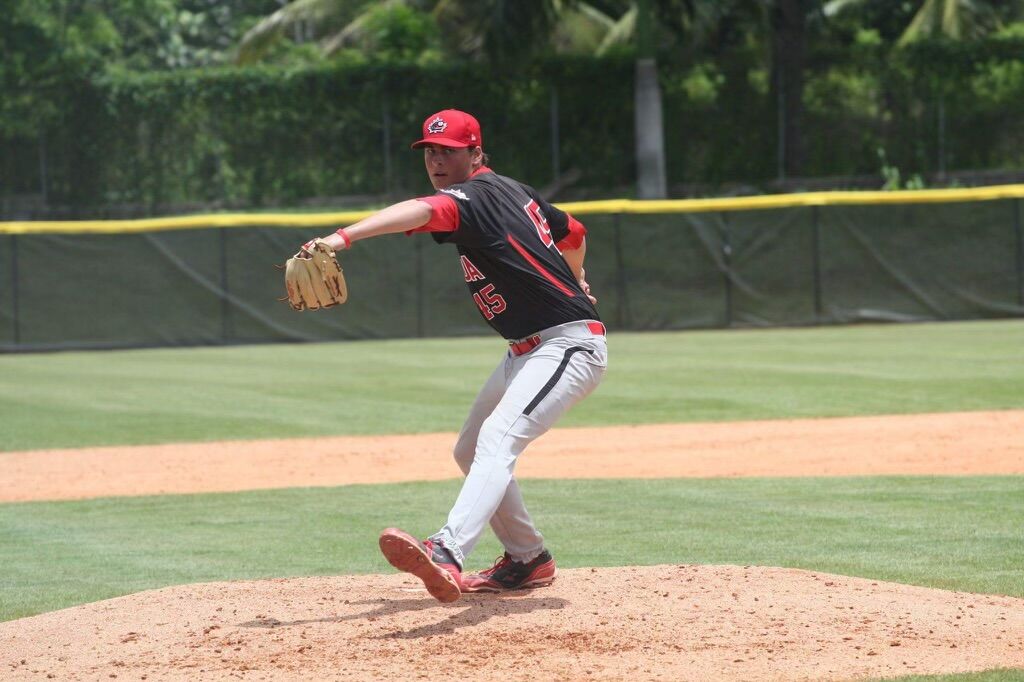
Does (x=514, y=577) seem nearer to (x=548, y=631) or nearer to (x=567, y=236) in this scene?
(x=548, y=631)

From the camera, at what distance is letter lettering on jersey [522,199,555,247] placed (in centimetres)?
495

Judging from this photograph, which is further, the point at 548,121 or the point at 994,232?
the point at 548,121

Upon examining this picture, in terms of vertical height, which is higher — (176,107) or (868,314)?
(176,107)

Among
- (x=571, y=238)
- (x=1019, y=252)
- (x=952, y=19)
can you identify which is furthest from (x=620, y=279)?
(x=571, y=238)

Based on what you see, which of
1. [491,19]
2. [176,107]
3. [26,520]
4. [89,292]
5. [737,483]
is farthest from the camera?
[176,107]

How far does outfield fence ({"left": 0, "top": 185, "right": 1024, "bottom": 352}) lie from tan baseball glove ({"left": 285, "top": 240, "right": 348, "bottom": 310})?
1460cm

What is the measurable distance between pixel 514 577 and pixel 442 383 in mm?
9097

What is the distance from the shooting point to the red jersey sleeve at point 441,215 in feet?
14.7

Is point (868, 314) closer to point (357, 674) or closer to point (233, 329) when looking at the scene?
point (233, 329)

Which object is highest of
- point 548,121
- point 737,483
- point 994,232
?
point 548,121

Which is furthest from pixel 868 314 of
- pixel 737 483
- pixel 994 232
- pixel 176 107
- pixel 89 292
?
pixel 176 107

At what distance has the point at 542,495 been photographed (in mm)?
8141

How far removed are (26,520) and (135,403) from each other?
5677 millimetres

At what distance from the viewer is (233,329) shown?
1936 centimetres
